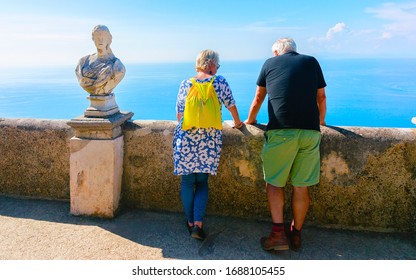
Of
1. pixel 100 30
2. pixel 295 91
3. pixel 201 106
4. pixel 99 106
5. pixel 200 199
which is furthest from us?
pixel 99 106

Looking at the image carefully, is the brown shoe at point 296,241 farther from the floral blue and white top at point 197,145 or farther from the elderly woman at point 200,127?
the floral blue and white top at point 197,145

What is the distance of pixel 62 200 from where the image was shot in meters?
3.96

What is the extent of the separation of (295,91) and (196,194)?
1277 mm

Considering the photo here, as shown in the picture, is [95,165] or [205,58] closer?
[205,58]

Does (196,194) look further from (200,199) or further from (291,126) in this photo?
(291,126)

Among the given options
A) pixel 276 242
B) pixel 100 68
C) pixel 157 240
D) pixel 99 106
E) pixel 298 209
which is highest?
pixel 100 68

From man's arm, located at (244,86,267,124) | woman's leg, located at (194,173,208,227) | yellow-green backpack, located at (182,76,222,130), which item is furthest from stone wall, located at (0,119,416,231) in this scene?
→ yellow-green backpack, located at (182,76,222,130)

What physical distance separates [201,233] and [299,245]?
871mm

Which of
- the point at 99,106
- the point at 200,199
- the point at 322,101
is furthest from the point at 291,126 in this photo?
the point at 99,106

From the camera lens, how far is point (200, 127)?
296cm

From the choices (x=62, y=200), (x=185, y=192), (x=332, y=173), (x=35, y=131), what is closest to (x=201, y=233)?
(x=185, y=192)

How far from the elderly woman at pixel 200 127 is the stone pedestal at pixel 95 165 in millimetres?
793

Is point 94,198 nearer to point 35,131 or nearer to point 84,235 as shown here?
point 84,235

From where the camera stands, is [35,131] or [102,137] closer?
[102,137]
